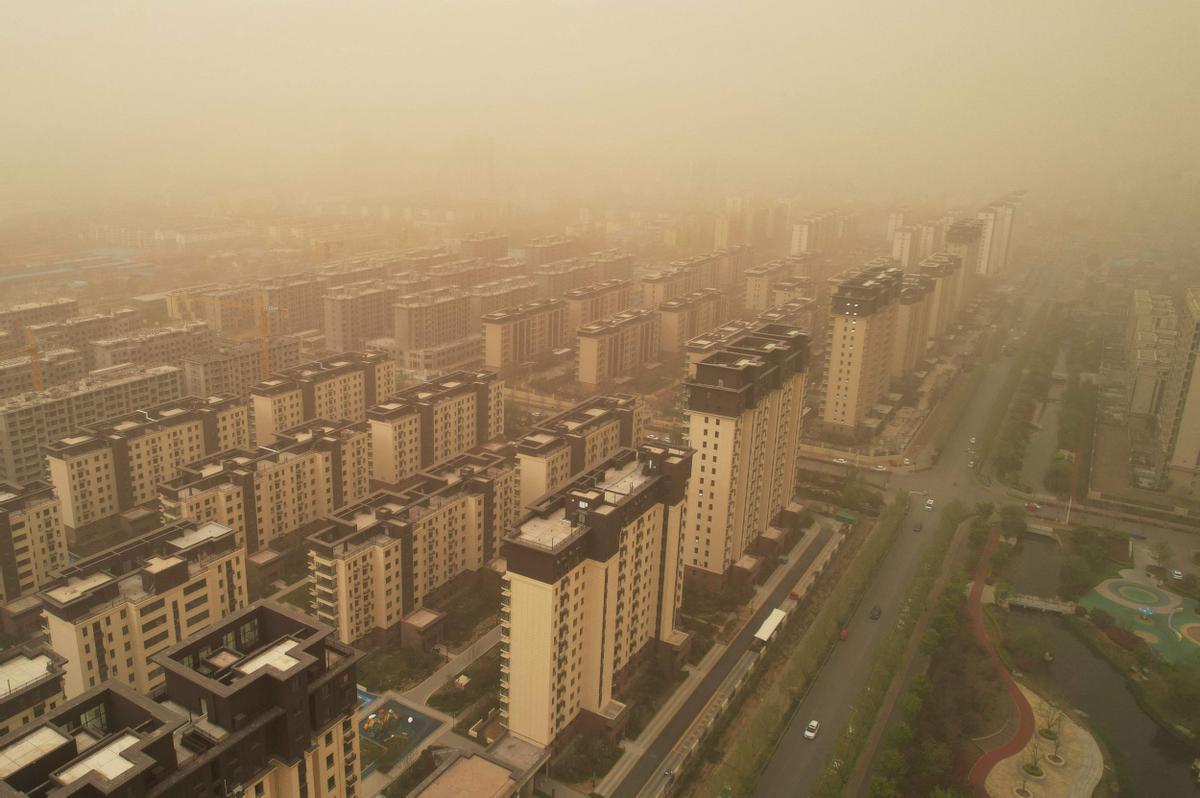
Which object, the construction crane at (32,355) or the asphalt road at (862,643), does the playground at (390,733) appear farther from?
the construction crane at (32,355)

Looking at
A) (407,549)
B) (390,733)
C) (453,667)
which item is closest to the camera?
(390,733)

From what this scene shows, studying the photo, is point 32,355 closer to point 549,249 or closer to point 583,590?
point 583,590

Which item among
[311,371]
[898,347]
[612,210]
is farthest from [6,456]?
[612,210]

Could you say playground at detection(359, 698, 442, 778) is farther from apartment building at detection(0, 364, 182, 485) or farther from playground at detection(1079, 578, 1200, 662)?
playground at detection(1079, 578, 1200, 662)

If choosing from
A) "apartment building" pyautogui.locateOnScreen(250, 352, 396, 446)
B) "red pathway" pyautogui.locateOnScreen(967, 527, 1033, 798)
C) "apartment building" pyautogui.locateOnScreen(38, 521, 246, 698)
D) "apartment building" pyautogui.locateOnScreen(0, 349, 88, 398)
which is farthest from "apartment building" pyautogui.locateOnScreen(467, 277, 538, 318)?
"red pathway" pyautogui.locateOnScreen(967, 527, 1033, 798)

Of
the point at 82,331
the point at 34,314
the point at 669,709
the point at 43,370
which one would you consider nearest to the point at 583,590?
the point at 669,709

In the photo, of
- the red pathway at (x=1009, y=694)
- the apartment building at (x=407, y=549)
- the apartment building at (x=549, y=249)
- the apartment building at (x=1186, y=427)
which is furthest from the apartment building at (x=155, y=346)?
the apartment building at (x=1186, y=427)
